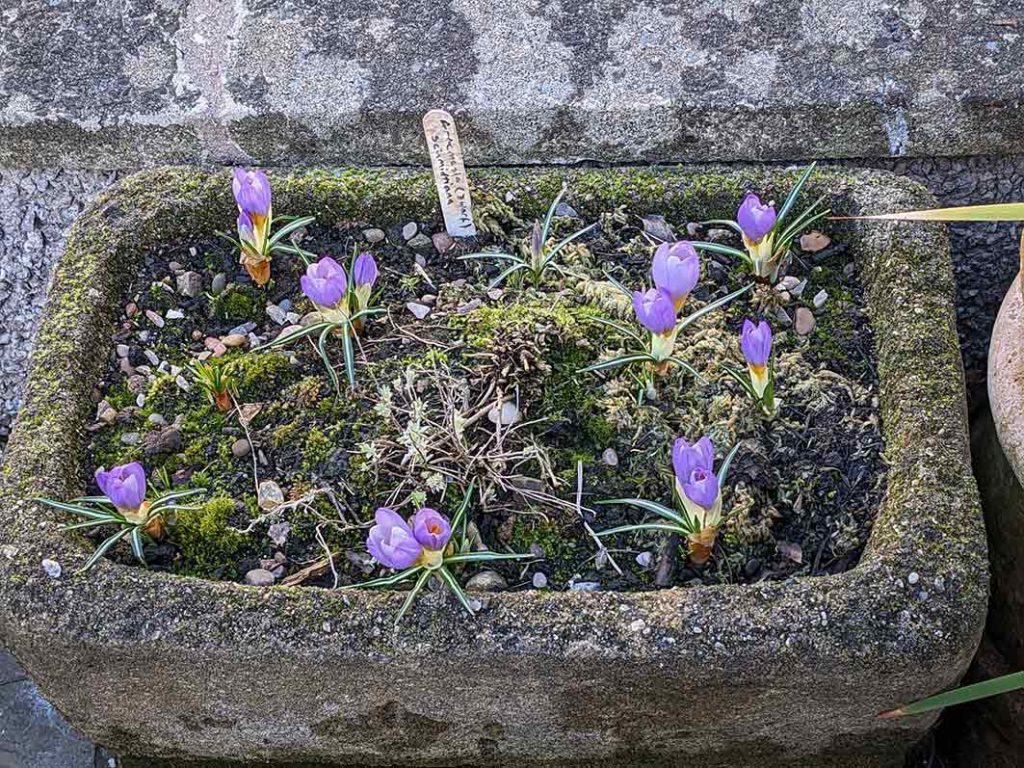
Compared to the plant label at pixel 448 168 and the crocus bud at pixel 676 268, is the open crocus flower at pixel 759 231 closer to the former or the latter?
the crocus bud at pixel 676 268

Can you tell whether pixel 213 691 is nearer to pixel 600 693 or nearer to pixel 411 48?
pixel 600 693

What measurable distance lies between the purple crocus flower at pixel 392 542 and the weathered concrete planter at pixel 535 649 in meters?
0.06

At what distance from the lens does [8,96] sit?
184 centimetres

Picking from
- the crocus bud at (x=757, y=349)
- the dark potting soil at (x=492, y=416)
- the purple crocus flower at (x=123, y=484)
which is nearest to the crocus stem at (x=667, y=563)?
the dark potting soil at (x=492, y=416)

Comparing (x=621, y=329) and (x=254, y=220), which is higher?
(x=254, y=220)

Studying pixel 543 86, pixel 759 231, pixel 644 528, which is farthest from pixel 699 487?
pixel 543 86

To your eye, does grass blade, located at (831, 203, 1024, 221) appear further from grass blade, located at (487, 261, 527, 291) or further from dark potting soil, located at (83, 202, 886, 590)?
grass blade, located at (487, 261, 527, 291)

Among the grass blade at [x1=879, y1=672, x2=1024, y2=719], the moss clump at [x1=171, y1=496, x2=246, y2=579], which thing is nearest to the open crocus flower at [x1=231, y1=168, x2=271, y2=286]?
the moss clump at [x1=171, y1=496, x2=246, y2=579]

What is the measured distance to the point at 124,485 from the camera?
4.27ft

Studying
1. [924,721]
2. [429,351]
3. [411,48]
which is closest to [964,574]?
[924,721]

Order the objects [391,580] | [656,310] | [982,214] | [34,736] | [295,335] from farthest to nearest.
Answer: [34,736] → [295,335] → [656,310] → [391,580] → [982,214]

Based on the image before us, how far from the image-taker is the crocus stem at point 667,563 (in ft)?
4.45

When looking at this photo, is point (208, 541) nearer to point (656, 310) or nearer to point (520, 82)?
point (656, 310)

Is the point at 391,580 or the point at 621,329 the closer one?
the point at 391,580
